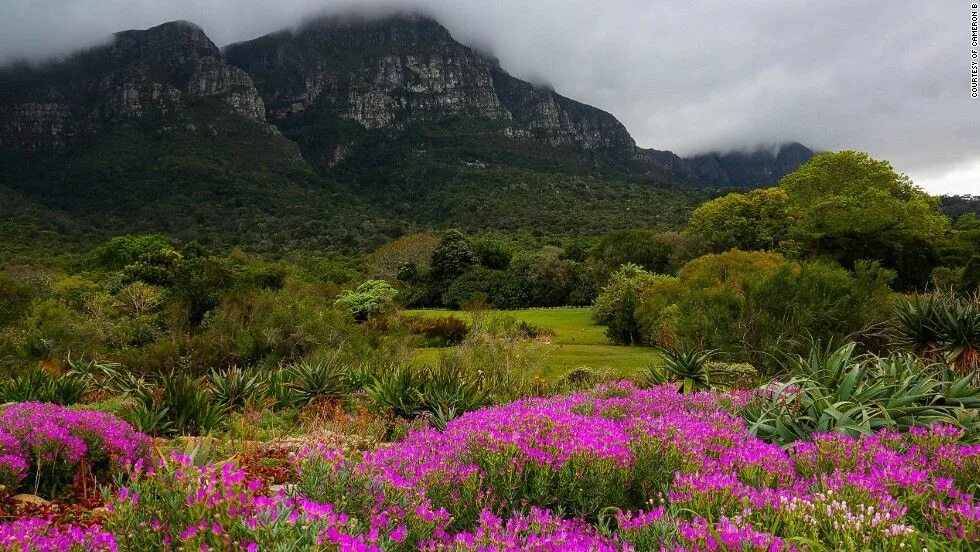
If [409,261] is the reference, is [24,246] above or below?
below

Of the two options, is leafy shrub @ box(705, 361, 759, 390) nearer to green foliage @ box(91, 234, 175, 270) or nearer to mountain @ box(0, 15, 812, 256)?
green foliage @ box(91, 234, 175, 270)

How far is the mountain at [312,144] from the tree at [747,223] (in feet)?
103

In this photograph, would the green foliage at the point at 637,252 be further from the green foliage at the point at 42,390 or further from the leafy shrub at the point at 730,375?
the green foliage at the point at 42,390

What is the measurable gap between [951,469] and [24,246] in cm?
8296

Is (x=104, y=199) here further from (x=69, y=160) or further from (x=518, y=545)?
(x=518, y=545)

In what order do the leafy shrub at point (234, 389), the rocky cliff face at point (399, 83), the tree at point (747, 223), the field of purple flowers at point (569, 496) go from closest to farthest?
the field of purple flowers at point (569, 496)
the leafy shrub at point (234, 389)
the tree at point (747, 223)
the rocky cliff face at point (399, 83)

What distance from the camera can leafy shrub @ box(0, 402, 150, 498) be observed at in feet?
15.9

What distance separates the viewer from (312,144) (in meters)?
146

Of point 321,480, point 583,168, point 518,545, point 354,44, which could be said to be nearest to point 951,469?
point 518,545

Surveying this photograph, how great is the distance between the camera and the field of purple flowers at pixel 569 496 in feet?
6.72

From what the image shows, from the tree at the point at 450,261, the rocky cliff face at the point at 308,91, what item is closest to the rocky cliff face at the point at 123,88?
the rocky cliff face at the point at 308,91

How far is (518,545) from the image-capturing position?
2.25 meters

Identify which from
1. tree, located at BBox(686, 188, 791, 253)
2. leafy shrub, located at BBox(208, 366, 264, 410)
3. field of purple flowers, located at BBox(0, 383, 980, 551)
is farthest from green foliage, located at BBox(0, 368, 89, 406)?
tree, located at BBox(686, 188, 791, 253)

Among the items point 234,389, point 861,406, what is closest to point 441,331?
point 234,389
